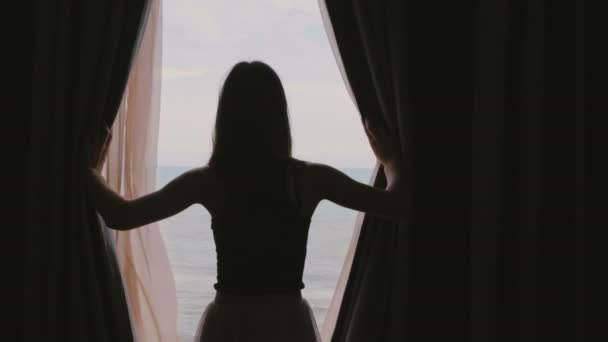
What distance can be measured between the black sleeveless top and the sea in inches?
22.8

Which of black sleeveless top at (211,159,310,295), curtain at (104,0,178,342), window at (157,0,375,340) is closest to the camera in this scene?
black sleeveless top at (211,159,310,295)

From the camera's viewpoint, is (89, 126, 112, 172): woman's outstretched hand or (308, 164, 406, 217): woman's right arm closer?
(308, 164, 406, 217): woman's right arm

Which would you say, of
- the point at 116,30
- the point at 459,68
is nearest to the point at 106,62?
the point at 116,30

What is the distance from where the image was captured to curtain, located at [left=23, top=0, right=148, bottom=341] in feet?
6.00

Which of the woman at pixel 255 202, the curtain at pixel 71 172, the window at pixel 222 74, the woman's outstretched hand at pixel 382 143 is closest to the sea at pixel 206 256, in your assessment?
the window at pixel 222 74

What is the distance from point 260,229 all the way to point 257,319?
219 millimetres

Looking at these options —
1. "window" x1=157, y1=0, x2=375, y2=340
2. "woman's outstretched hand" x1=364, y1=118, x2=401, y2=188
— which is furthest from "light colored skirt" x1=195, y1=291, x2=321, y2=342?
"window" x1=157, y1=0, x2=375, y2=340

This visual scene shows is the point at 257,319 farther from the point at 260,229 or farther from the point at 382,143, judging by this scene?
the point at 382,143

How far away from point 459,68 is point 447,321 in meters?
0.80

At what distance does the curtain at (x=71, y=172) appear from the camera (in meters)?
1.83

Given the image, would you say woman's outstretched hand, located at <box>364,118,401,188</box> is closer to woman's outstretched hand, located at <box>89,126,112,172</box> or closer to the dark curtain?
the dark curtain

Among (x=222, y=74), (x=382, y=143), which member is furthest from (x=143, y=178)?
(x=382, y=143)

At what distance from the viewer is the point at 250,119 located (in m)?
1.51

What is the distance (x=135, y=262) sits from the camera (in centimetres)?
200
